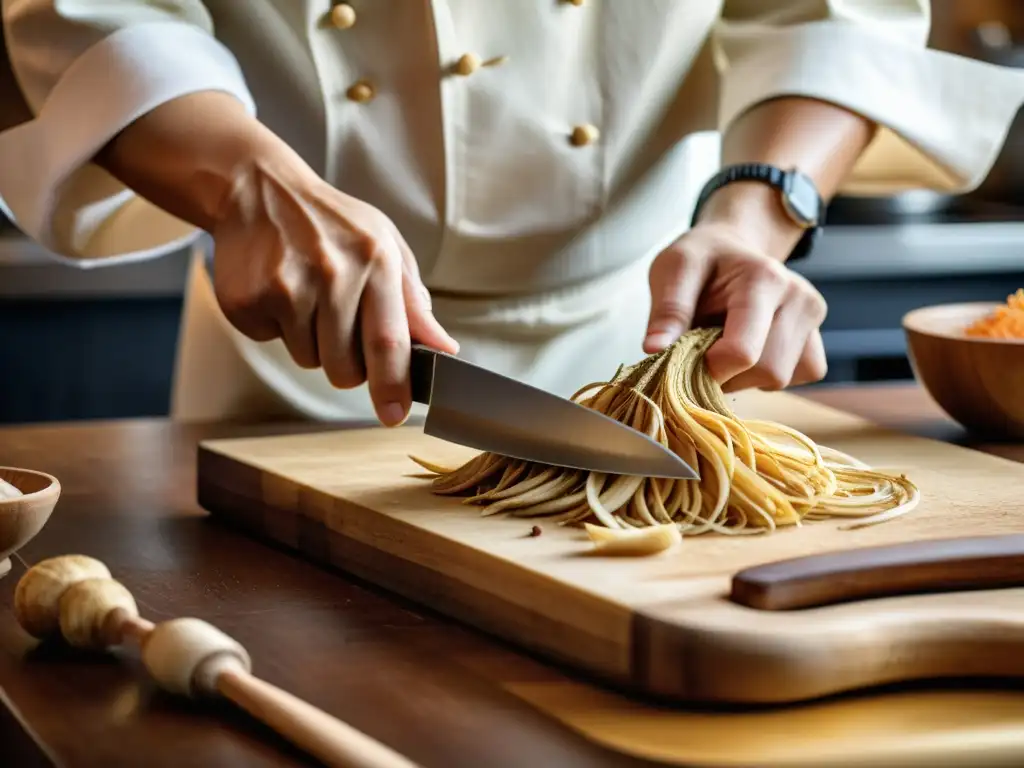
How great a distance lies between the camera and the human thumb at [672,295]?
1.31m

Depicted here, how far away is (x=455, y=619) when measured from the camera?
99 cm

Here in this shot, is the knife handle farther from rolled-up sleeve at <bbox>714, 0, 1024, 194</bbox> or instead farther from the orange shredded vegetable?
rolled-up sleeve at <bbox>714, 0, 1024, 194</bbox>

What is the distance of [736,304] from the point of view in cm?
133

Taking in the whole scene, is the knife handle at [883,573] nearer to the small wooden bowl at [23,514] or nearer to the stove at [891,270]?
the small wooden bowl at [23,514]

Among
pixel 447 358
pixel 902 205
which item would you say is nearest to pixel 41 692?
pixel 447 358

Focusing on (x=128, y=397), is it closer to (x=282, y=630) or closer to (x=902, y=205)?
(x=902, y=205)

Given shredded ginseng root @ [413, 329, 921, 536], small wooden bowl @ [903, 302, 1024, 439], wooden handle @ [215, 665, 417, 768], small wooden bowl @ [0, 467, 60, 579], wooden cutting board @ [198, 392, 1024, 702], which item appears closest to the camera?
wooden handle @ [215, 665, 417, 768]

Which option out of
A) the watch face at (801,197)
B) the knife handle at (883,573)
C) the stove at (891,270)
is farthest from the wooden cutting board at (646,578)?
the stove at (891,270)

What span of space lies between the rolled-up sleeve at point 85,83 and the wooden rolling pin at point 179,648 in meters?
0.60

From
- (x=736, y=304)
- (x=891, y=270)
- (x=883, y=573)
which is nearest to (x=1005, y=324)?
(x=736, y=304)

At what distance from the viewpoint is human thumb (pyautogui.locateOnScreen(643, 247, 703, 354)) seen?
1310 mm

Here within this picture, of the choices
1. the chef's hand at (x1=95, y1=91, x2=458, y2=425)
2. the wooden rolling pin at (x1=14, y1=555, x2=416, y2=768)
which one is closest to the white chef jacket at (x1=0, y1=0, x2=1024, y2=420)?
the chef's hand at (x1=95, y1=91, x2=458, y2=425)

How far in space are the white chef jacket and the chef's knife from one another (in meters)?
0.45

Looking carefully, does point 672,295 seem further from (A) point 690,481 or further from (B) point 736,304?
(A) point 690,481
